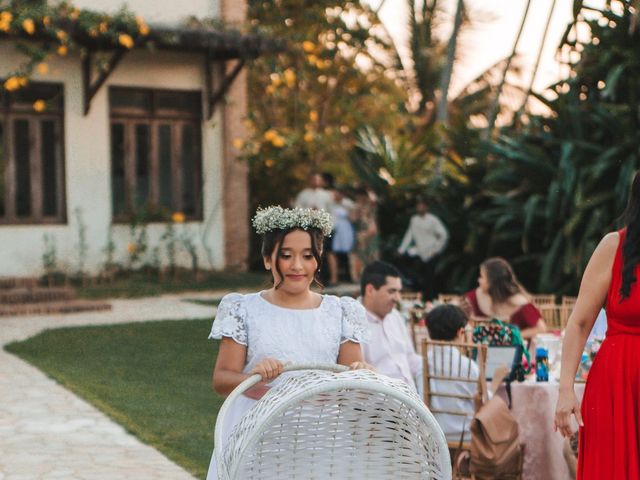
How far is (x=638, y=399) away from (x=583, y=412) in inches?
8.1

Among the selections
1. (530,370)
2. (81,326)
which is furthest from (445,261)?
(530,370)

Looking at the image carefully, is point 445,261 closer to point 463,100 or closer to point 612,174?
point 612,174

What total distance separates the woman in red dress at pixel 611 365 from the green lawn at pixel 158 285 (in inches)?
448

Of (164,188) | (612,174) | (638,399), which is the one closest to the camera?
(638,399)

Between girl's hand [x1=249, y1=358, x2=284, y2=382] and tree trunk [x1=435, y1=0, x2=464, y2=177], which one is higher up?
tree trunk [x1=435, y1=0, x2=464, y2=177]

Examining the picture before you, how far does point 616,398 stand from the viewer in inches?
137

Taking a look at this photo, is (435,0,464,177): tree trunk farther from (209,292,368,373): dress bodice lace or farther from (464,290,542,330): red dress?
(209,292,368,373): dress bodice lace

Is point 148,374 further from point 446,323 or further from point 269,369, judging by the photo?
point 269,369

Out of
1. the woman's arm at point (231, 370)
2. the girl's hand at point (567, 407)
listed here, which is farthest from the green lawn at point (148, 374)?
the girl's hand at point (567, 407)

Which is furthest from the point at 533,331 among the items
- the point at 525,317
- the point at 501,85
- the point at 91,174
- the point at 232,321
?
the point at 91,174

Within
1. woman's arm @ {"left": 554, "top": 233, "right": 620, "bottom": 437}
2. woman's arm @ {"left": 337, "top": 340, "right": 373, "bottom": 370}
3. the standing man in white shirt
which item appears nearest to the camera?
woman's arm @ {"left": 554, "top": 233, "right": 620, "bottom": 437}

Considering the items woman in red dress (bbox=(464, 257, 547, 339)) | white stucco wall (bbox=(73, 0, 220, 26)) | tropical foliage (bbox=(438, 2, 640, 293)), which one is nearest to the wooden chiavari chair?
woman in red dress (bbox=(464, 257, 547, 339))

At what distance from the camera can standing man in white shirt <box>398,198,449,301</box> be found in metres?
14.0

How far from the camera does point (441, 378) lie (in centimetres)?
594
